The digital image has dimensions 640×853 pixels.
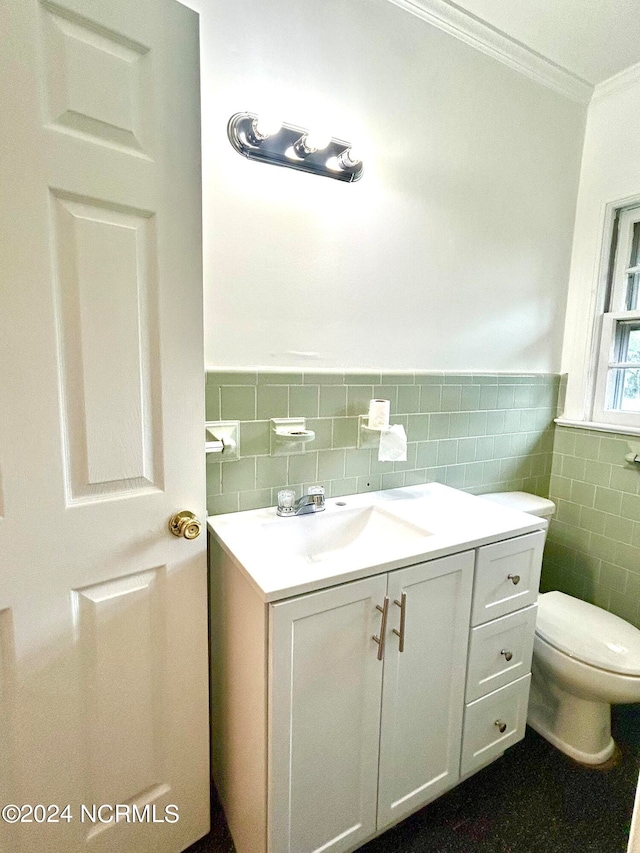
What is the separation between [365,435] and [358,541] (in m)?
0.37

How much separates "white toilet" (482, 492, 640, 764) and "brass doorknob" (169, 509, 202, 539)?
49.3 inches

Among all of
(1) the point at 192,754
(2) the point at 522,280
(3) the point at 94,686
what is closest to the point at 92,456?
(3) the point at 94,686

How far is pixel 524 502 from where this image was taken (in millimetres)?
1765

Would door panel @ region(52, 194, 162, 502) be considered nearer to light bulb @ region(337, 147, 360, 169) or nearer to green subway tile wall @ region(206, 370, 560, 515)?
green subway tile wall @ region(206, 370, 560, 515)

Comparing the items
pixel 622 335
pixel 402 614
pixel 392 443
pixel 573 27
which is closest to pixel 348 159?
pixel 392 443

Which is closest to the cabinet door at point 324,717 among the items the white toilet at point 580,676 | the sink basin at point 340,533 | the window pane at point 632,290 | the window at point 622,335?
the sink basin at point 340,533

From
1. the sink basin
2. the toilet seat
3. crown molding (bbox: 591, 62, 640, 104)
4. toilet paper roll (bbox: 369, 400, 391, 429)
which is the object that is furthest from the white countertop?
crown molding (bbox: 591, 62, 640, 104)

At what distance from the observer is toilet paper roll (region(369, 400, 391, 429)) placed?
137 cm

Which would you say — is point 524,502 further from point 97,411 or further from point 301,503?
point 97,411

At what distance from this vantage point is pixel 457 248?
1.57 m

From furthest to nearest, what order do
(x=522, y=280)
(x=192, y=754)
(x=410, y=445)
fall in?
(x=522, y=280), (x=410, y=445), (x=192, y=754)

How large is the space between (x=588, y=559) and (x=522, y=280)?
130 centimetres

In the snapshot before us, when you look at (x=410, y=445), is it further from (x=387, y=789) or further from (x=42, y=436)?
(x=42, y=436)

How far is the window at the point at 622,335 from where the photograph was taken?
5.75 ft
